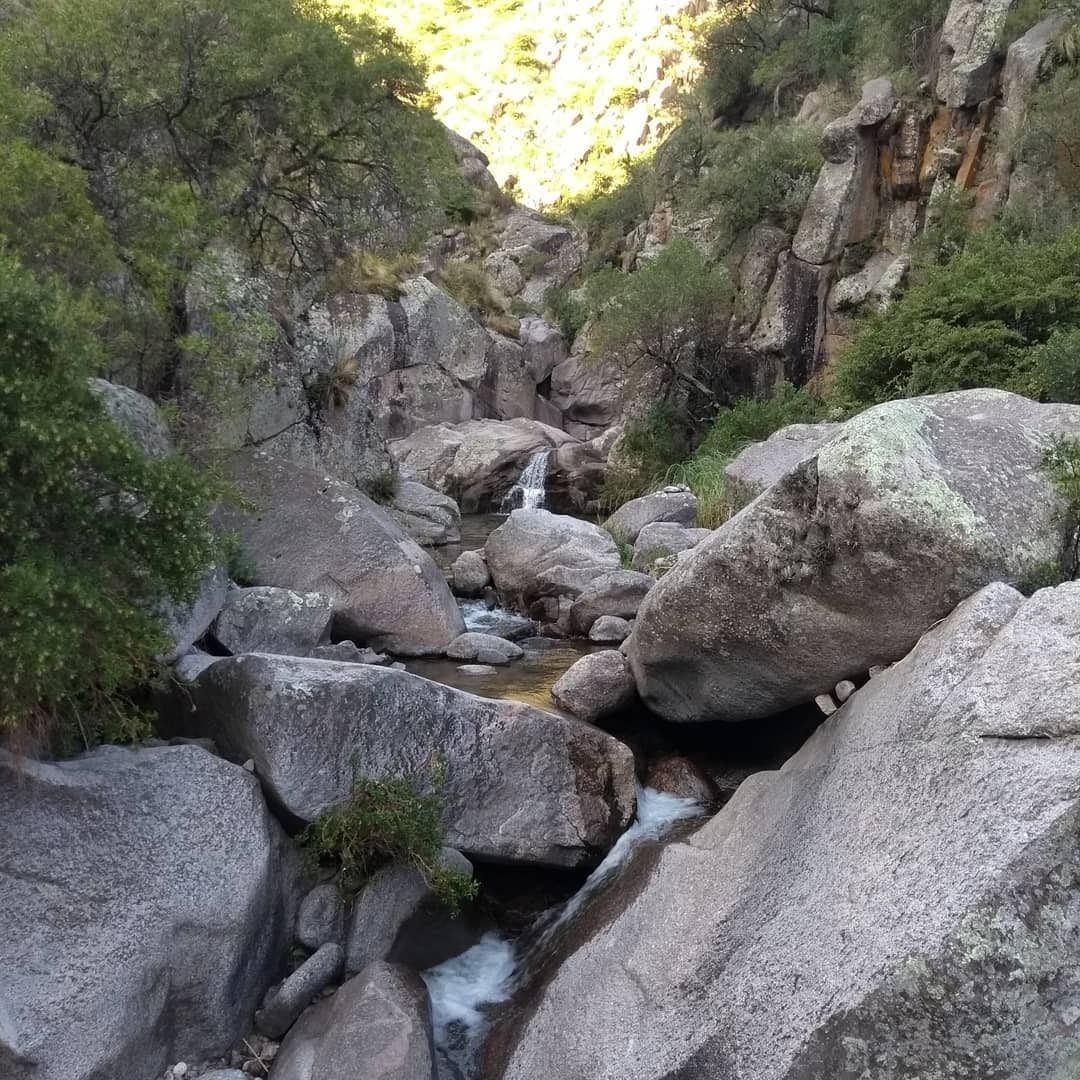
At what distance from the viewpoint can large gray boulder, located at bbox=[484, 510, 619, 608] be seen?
13438 millimetres

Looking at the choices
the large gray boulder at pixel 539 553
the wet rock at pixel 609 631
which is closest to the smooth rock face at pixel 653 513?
the large gray boulder at pixel 539 553

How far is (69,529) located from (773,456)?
12187 millimetres

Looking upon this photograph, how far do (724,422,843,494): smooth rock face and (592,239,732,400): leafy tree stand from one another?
6408mm

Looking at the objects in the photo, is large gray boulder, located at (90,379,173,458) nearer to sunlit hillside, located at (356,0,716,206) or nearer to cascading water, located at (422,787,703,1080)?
cascading water, located at (422,787,703,1080)

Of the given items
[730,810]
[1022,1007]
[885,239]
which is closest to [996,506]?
[730,810]

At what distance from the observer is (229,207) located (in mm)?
13156

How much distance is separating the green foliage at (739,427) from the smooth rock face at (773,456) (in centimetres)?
139

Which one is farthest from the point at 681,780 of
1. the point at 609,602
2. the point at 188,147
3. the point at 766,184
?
the point at 766,184

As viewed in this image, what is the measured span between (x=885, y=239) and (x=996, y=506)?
1662cm

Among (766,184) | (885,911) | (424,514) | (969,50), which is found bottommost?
(424,514)

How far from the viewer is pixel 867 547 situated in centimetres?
586

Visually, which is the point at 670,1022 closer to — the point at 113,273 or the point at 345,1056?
the point at 345,1056

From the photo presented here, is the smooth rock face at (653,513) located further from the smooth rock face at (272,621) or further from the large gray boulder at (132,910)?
the large gray boulder at (132,910)

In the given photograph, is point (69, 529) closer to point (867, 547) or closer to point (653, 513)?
point (867, 547)
